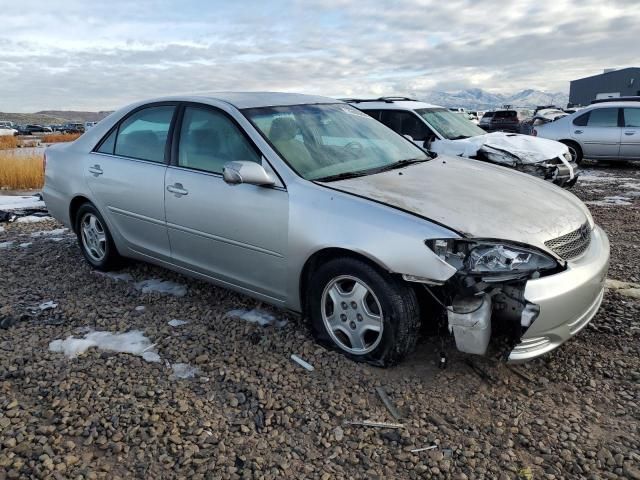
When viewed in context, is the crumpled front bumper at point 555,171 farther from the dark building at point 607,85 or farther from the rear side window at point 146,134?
the dark building at point 607,85

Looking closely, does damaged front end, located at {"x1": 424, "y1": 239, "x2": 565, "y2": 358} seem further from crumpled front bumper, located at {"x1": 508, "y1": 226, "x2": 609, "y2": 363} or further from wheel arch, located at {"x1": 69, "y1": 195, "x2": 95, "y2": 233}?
wheel arch, located at {"x1": 69, "y1": 195, "x2": 95, "y2": 233}

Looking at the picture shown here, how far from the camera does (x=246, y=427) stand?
2.61 metres

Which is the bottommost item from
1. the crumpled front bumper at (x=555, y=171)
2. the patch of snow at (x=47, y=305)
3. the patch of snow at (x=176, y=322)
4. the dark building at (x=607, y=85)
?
the patch of snow at (x=176, y=322)

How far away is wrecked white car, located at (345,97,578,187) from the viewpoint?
8055mm

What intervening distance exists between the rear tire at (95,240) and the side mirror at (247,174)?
1.91 m

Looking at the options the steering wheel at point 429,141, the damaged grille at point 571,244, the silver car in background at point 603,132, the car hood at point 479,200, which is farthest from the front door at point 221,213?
the silver car in background at point 603,132

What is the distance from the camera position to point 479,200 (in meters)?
3.15

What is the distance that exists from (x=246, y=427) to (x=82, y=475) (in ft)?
2.44

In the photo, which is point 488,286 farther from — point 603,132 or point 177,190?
point 603,132

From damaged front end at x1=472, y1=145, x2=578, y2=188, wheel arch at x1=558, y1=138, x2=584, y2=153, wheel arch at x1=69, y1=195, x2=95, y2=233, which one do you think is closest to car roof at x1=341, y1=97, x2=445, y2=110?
damaged front end at x1=472, y1=145, x2=578, y2=188

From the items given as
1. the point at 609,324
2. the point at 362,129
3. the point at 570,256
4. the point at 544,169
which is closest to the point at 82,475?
the point at 570,256

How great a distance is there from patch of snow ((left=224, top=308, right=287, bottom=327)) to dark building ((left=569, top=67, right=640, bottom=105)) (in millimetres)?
62331

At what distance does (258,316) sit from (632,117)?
11239mm

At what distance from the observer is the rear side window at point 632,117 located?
1163 cm
